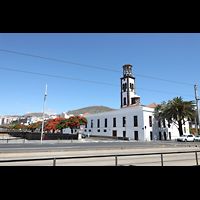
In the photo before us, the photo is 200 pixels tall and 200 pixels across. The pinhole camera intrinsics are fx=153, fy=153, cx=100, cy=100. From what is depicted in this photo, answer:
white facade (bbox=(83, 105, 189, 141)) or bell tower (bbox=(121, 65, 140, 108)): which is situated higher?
bell tower (bbox=(121, 65, 140, 108))

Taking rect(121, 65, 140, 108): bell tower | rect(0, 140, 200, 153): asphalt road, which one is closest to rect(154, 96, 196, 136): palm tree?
rect(0, 140, 200, 153): asphalt road

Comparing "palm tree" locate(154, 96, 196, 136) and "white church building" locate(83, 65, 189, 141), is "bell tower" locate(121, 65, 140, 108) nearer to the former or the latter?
"white church building" locate(83, 65, 189, 141)

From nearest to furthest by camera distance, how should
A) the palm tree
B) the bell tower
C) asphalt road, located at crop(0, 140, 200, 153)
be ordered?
asphalt road, located at crop(0, 140, 200, 153), the palm tree, the bell tower

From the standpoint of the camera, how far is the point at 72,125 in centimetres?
5359

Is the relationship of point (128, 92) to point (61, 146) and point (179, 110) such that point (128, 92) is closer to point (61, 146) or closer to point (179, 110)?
point (179, 110)

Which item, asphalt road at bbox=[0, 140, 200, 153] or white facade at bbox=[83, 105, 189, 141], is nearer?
asphalt road at bbox=[0, 140, 200, 153]

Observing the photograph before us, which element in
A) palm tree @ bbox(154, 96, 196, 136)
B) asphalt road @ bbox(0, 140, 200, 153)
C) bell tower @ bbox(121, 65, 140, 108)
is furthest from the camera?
bell tower @ bbox(121, 65, 140, 108)

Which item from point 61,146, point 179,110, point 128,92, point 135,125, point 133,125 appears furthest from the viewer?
point 128,92

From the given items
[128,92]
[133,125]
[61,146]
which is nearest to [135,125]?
[133,125]

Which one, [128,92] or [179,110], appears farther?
[128,92]

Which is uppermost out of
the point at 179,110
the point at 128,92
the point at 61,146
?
the point at 128,92

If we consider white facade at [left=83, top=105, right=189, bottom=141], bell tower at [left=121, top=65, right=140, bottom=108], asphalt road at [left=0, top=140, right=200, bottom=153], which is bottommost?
asphalt road at [left=0, top=140, right=200, bottom=153]
